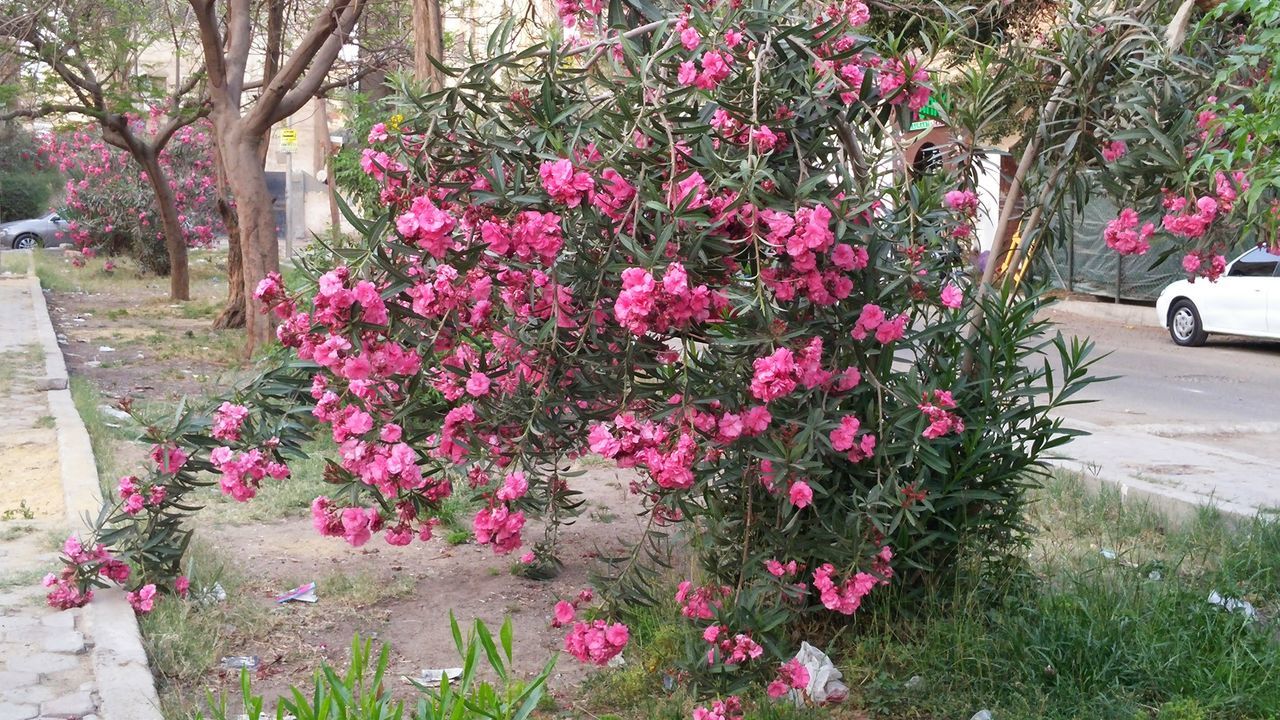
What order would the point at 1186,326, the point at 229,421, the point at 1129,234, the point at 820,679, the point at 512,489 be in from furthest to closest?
the point at 1186,326, the point at 229,421, the point at 1129,234, the point at 820,679, the point at 512,489

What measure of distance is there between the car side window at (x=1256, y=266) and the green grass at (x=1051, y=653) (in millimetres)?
12008

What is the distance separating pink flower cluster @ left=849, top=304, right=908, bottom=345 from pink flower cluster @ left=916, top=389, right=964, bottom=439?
22 centimetres

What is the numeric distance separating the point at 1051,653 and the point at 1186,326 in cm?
1405

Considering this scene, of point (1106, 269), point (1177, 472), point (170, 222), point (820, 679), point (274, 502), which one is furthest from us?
point (1106, 269)

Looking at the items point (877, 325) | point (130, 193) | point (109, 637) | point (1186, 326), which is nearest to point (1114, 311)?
point (1186, 326)

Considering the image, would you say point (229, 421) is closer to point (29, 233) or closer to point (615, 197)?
point (615, 197)

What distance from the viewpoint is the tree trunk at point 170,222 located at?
17500 mm

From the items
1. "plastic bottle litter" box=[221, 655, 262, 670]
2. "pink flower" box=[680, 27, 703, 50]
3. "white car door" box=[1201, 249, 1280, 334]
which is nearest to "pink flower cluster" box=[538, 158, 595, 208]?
"pink flower" box=[680, 27, 703, 50]

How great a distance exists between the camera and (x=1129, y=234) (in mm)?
4371

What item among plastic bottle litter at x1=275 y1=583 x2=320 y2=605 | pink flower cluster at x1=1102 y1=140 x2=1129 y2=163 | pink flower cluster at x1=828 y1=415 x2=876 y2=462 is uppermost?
pink flower cluster at x1=1102 y1=140 x2=1129 y2=163

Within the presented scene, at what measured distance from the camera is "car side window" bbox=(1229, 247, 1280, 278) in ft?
51.2

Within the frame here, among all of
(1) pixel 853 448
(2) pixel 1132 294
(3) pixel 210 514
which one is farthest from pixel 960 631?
(2) pixel 1132 294

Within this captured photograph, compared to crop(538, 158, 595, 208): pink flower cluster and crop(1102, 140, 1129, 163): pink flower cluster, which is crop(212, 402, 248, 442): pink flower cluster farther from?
crop(1102, 140, 1129, 163): pink flower cluster

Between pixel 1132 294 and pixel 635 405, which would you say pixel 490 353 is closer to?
pixel 635 405
